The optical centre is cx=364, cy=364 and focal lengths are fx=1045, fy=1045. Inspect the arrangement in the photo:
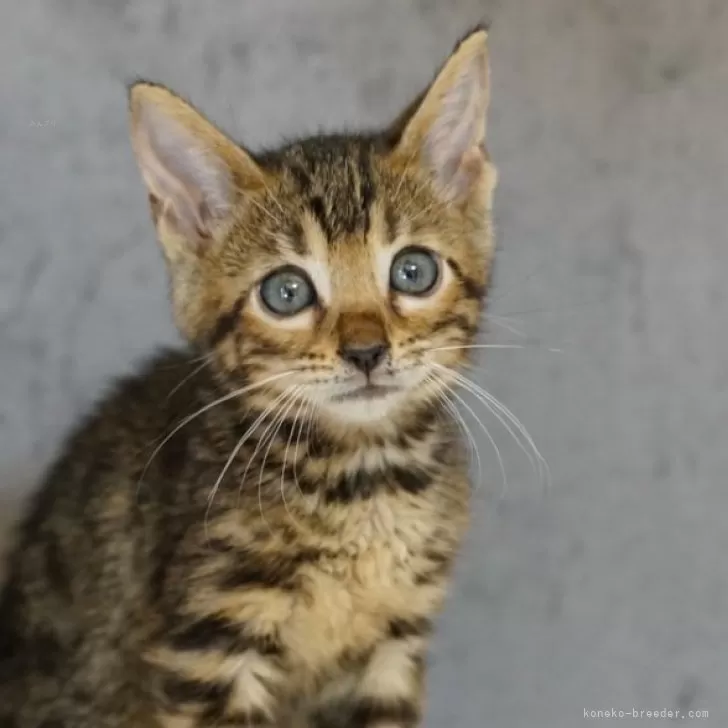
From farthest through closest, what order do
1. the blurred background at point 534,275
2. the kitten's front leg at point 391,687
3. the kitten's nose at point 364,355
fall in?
the blurred background at point 534,275 → the kitten's front leg at point 391,687 → the kitten's nose at point 364,355

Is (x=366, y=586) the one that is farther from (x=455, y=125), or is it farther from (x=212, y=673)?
(x=455, y=125)

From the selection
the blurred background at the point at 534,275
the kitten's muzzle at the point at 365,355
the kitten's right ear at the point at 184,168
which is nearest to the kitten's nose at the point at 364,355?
the kitten's muzzle at the point at 365,355

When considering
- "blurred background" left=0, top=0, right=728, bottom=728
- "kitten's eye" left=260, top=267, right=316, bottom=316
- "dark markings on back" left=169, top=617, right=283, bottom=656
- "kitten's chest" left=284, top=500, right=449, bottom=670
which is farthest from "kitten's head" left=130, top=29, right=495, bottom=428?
"blurred background" left=0, top=0, right=728, bottom=728

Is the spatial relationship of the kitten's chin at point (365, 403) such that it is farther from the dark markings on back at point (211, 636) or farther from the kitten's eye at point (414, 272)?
the dark markings on back at point (211, 636)

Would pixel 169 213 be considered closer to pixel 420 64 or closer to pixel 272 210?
pixel 272 210

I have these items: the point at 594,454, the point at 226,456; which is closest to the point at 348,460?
the point at 226,456

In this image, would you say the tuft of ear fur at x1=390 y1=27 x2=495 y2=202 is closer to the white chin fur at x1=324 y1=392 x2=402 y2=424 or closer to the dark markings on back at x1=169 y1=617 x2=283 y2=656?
the white chin fur at x1=324 y1=392 x2=402 y2=424
